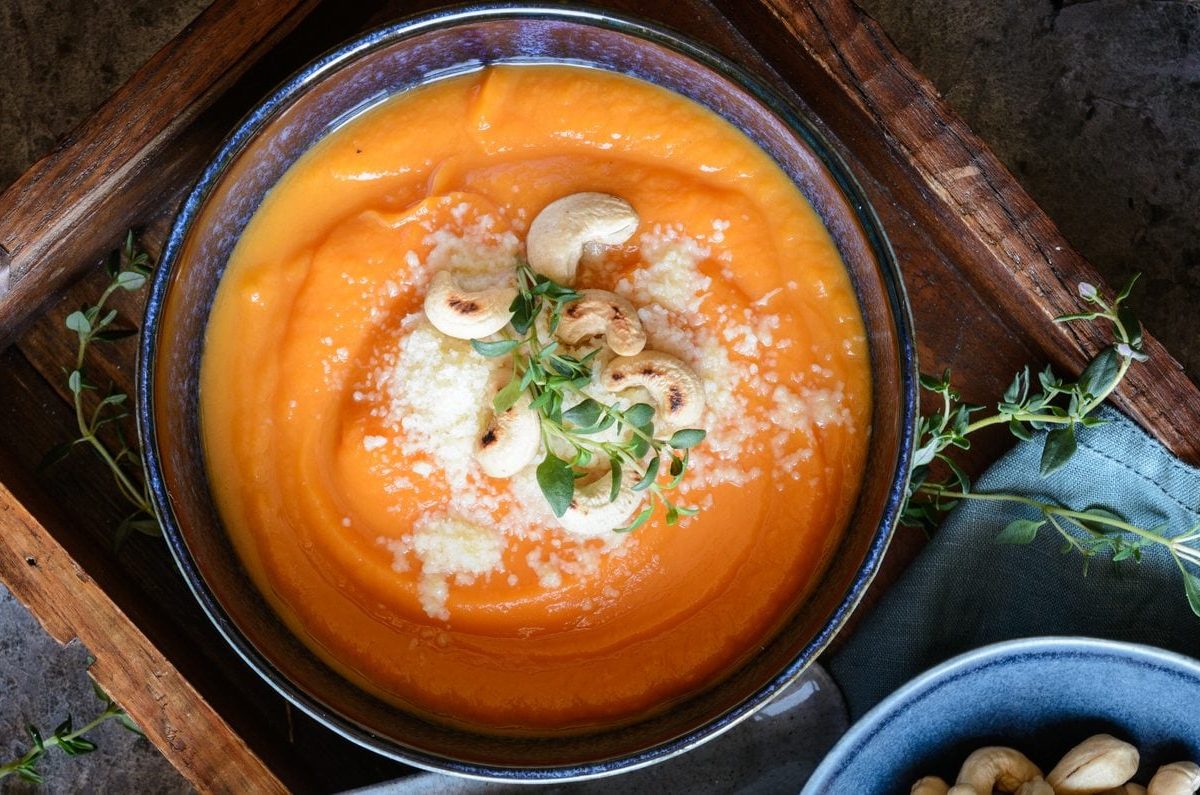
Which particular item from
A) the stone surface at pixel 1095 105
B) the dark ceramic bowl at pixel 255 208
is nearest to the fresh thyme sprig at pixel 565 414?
the dark ceramic bowl at pixel 255 208

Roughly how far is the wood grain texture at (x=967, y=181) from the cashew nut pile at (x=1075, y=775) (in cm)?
→ 33

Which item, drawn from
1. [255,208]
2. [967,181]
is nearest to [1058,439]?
[967,181]

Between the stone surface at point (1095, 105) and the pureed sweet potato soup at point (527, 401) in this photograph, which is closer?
the pureed sweet potato soup at point (527, 401)

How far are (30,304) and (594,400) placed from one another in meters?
0.67

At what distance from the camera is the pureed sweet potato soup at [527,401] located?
3.77 feet

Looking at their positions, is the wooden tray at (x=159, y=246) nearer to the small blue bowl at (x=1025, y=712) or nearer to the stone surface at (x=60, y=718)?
the small blue bowl at (x=1025, y=712)

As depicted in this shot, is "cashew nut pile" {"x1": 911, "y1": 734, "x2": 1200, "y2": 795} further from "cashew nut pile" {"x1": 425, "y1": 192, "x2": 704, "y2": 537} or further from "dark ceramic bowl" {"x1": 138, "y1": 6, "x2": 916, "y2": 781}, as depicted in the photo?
"cashew nut pile" {"x1": 425, "y1": 192, "x2": 704, "y2": 537}

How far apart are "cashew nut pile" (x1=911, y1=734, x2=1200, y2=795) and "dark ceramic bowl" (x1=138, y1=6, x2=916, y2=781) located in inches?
10.2

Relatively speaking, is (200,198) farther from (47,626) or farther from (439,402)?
(47,626)

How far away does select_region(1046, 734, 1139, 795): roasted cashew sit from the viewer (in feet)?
3.93

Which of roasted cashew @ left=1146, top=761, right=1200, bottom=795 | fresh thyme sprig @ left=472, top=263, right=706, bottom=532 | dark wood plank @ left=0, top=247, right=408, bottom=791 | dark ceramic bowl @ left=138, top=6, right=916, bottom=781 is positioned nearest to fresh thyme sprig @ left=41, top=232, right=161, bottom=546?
dark wood plank @ left=0, top=247, right=408, bottom=791

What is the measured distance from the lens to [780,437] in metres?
1.17

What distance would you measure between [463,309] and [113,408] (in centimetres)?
52

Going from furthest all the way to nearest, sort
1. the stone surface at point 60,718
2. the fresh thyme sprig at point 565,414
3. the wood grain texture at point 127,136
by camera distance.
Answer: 1. the stone surface at point 60,718
2. the wood grain texture at point 127,136
3. the fresh thyme sprig at point 565,414
